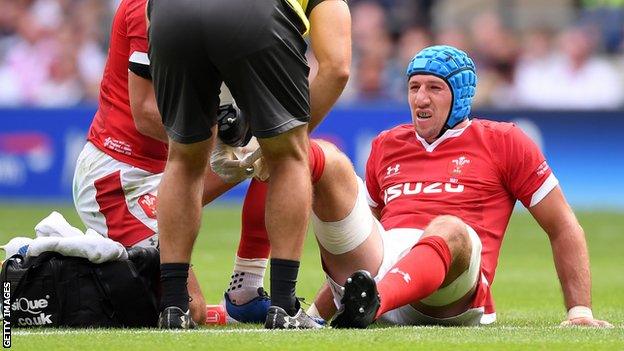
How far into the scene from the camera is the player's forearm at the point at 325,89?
5.93 metres

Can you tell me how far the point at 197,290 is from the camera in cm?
639

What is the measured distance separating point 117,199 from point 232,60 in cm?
180

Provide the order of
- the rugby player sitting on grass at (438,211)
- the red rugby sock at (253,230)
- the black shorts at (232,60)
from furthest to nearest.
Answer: the red rugby sock at (253,230), the rugby player sitting on grass at (438,211), the black shorts at (232,60)

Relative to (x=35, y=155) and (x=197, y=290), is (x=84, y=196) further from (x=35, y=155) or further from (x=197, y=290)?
(x=35, y=155)

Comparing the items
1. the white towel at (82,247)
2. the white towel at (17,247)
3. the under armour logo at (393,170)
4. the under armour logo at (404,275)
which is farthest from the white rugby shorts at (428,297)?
the white towel at (17,247)

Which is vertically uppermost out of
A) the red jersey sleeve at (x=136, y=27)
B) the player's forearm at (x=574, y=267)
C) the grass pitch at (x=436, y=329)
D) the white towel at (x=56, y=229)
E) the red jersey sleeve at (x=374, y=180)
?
the red jersey sleeve at (x=136, y=27)

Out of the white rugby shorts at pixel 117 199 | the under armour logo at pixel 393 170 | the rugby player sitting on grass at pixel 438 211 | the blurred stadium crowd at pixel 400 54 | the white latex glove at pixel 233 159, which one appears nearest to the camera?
the rugby player sitting on grass at pixel 438 211

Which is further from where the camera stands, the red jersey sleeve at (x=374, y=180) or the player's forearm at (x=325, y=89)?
the red jersey sleeve at (x=374, y=180)

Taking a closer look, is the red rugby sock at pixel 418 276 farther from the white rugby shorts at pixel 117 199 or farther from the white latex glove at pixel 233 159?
the white rugby shorts at pixel 117 199

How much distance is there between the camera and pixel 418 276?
5.67m

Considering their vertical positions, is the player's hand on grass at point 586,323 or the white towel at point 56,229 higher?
the white towel at point 56,229

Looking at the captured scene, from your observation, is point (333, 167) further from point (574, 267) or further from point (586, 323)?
point (586, 323)

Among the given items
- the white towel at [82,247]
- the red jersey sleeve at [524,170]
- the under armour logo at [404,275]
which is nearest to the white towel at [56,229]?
the white towel at [82,247]

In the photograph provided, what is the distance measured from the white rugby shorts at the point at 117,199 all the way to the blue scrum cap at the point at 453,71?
5.23 feet
